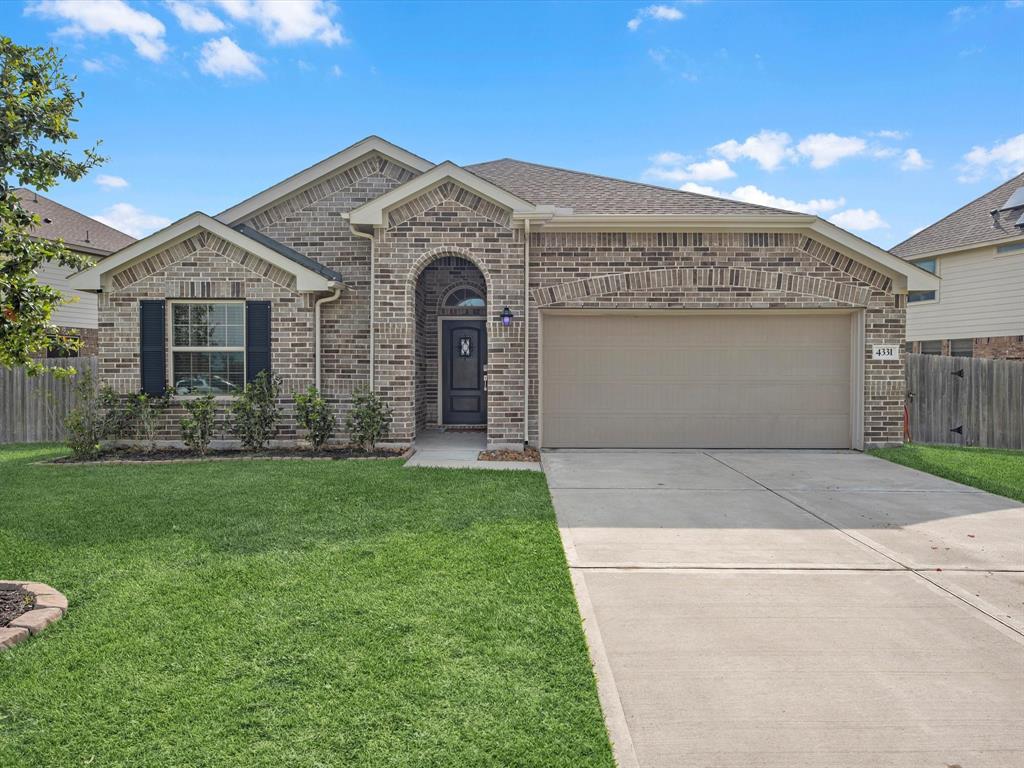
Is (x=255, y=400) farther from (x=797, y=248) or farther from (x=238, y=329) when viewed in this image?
(x=797, y=248)

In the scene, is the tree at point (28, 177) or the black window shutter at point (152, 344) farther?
the black window shutter at point (152, 344)

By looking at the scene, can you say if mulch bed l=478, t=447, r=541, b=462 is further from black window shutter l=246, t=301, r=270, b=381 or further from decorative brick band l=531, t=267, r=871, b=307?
black window shutter l=246, t=301, r=270, b=381

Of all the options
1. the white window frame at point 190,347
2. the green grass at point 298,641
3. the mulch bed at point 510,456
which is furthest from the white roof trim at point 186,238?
the green grass at point 298,641

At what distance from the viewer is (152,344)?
9.84m

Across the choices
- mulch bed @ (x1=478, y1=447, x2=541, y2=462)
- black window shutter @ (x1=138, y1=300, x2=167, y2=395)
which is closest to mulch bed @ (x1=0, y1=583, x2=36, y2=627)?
mulch bed @ (x1=478, y1=447, x2=541, y2=462)

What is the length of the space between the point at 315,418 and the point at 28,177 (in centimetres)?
569

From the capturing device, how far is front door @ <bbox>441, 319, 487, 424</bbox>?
12.5 meters

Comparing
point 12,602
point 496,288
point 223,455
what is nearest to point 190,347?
point 223,455

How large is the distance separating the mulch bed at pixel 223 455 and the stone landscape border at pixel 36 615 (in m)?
5.06

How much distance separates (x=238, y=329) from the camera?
9.97 m

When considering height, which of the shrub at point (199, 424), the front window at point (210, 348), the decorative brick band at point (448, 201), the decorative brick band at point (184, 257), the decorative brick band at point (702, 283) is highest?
the decorative brick band at point (448, 201)

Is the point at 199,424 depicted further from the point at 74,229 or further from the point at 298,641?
the point at 74,229

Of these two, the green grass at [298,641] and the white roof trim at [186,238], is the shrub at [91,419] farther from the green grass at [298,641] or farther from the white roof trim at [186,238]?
the green grass at [298,641]

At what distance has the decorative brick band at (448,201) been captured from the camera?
392 inches
